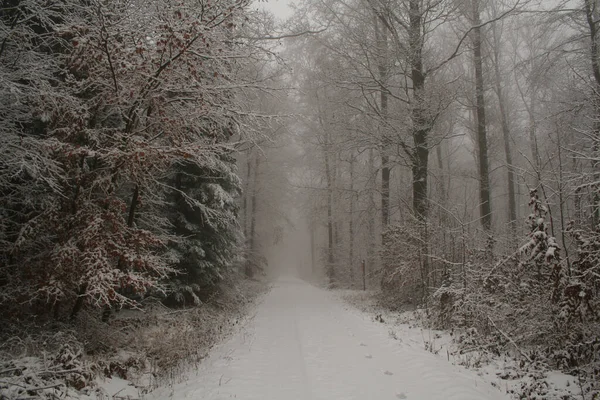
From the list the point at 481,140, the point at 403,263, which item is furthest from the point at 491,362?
the point at 481,140

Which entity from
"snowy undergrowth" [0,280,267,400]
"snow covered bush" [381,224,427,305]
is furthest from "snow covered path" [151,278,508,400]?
"snow covered bush" [381,224,427,305]

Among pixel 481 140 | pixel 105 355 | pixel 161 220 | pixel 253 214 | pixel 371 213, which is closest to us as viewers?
pixel 105 355

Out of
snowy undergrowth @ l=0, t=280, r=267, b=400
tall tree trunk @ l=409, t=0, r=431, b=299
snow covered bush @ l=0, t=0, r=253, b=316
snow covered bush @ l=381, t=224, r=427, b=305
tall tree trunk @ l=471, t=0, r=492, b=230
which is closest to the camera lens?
snowy undergrowth @ l=0, t=280, r=267, b=400

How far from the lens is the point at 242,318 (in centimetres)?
1027

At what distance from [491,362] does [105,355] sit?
6237 mm

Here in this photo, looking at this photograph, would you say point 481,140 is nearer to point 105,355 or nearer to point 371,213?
point 371,213

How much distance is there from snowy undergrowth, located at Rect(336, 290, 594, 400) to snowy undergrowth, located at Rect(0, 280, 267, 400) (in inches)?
166

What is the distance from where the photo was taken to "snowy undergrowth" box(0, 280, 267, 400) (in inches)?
160

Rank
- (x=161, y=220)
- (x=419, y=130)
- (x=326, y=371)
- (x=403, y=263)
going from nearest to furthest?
1. (x=326, y=371)
2. (x=161, y=220)
3. (x=403, y=263)
4. (x=419, y=130)

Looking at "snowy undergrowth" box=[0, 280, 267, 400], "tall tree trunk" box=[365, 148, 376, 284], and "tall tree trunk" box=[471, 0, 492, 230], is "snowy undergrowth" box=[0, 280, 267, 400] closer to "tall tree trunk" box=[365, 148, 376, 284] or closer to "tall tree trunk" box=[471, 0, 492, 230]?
"tall tree trunk" box=[365, 148, 376, 284]

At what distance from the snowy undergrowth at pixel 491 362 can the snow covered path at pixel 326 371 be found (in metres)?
0.22

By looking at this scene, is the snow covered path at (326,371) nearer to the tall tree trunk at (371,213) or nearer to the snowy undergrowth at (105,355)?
the snowy undergrowth at (105,355)

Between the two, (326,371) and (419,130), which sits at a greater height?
(419,130)

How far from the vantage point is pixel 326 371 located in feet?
17.9
